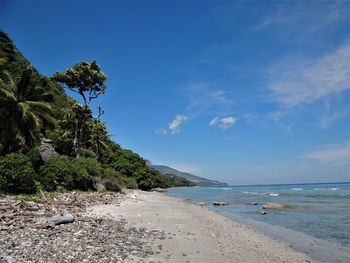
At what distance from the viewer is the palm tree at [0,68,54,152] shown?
2433 centimetres

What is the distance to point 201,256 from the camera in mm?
9211

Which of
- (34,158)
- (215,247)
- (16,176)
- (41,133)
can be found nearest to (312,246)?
(215,247)

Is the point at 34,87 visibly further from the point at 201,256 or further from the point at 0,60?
the point at 201,256

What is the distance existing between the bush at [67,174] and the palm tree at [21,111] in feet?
10.2

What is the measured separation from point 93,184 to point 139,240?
2022 centimetres

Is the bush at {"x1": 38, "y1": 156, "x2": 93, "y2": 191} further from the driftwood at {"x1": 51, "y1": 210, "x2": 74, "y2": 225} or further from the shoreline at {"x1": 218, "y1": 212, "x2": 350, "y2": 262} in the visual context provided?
the shoreline at {"x1": 218, "y1": 212, "x2": 350, "y2": 262}

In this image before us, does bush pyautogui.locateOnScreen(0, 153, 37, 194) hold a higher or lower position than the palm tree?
lower

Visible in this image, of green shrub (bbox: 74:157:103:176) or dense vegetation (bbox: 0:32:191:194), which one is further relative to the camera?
green shrub (bbox: 74:157:103:176)

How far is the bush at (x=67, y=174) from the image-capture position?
2195 centimetres

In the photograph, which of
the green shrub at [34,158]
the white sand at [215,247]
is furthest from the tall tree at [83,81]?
the white sand at [215,247]

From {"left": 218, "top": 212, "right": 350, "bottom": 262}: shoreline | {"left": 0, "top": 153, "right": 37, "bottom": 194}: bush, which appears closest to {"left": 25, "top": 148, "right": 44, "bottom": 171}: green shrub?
{"left": 0, "top": 153, "right": 37, "bottom": 194}: bush

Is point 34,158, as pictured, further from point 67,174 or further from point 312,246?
point 312,246

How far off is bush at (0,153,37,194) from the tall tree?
1671cm

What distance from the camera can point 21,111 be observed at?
24.3m
